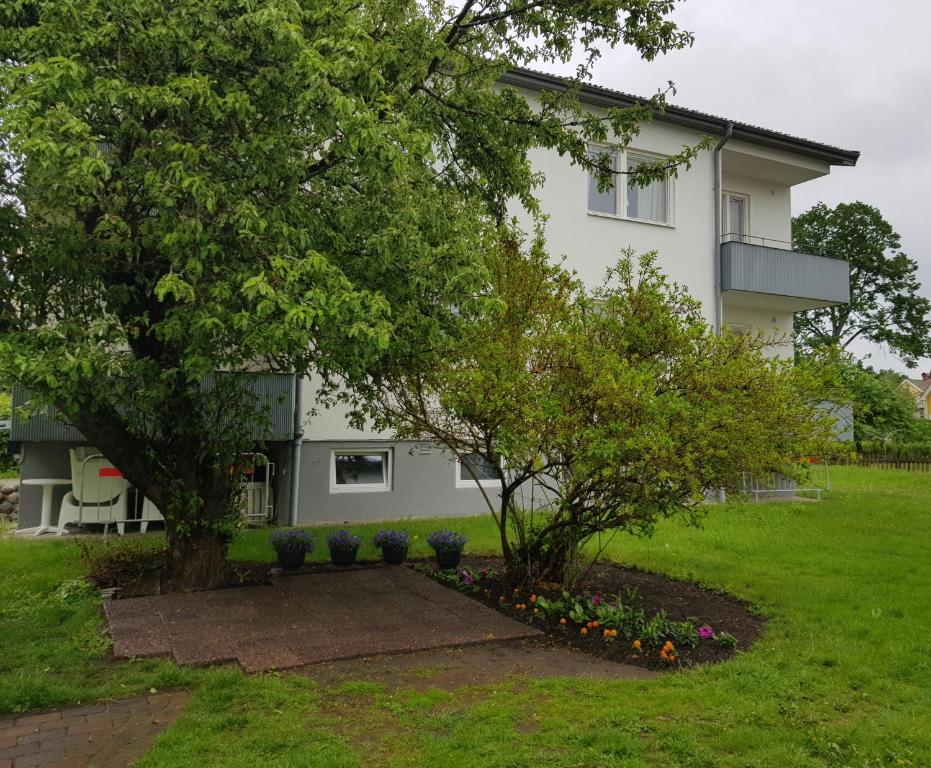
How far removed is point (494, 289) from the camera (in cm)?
752

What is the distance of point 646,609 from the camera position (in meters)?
7.52

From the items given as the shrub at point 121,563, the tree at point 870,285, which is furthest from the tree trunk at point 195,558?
the tree at point 870,285

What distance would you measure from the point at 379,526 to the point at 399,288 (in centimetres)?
628

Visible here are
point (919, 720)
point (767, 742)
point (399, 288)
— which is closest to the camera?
point (767, 742)

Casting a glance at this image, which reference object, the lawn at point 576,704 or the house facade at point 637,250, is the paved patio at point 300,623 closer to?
the lawn at point 576,704

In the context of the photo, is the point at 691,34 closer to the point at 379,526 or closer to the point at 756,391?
the point at 756,391

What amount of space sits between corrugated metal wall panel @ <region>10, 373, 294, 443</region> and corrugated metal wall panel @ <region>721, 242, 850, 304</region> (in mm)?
10005

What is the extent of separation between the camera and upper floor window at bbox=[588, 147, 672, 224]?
16344 mm

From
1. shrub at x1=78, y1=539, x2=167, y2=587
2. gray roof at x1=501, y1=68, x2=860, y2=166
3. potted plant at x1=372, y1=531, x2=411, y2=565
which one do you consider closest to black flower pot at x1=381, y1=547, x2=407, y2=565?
potted plant at x1=372, y1=531, x2=411, y2=565

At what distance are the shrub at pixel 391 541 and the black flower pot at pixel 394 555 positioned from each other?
0.09ft

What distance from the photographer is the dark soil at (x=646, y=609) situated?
20.5 feet

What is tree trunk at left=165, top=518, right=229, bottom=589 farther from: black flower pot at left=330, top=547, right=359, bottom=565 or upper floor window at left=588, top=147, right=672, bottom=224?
upper floor window at left=588, top=147, right=672, bottom=224

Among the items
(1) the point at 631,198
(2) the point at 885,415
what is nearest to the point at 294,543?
(1) the point at 631,198

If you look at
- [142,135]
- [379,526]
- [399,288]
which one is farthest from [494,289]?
[379,526]
